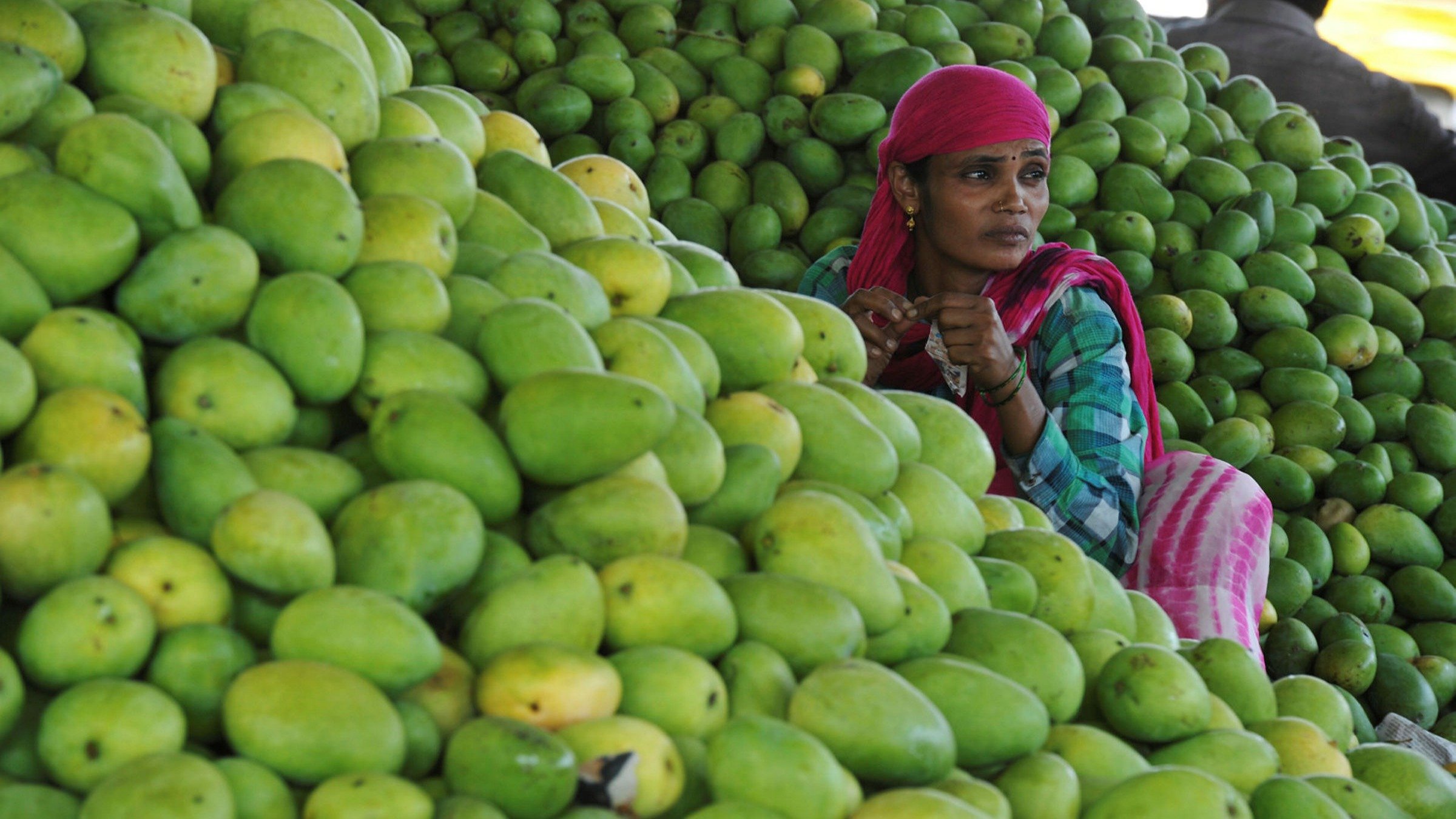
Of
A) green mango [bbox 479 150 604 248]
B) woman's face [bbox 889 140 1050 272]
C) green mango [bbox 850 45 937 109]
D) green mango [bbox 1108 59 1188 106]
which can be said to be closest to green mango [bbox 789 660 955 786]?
green mango [bbox 479 150 604 248]

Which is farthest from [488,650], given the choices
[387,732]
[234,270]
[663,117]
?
[663,117]

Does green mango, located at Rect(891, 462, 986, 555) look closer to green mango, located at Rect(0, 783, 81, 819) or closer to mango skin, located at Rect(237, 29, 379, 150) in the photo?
mango skin, located at Rect(237, 29, 379, 150)

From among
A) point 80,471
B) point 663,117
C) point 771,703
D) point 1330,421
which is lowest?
point 1330,421

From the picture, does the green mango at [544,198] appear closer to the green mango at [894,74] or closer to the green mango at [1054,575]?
the green mango at [1054,575]

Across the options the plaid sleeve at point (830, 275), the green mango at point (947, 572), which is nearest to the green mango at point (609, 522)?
the green mango at point (947, 572)

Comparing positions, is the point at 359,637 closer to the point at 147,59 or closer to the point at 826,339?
the point at 147,59

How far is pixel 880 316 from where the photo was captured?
106 inches

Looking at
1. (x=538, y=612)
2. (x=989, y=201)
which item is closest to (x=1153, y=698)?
(x=538, y=612)

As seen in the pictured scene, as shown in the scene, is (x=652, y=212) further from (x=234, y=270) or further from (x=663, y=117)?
A: (x=234, y=270)

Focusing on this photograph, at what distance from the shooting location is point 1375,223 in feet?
12.8

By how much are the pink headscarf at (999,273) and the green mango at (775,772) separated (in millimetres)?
1702

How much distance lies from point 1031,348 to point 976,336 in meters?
0.45

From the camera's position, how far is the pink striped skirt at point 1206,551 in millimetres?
2447

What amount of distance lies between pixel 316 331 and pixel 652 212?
7.70 feet
